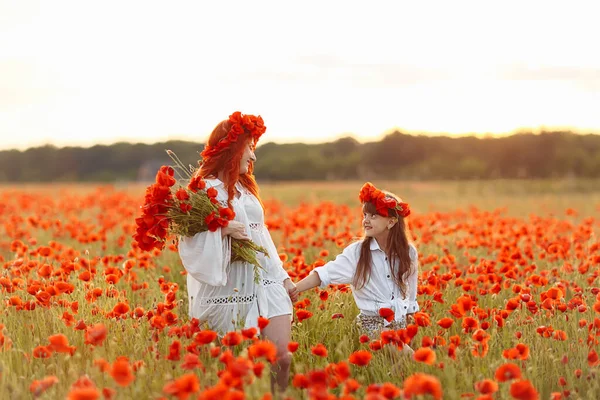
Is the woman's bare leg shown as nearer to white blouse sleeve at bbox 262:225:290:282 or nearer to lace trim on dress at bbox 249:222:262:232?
white blouse sleeve at bbox 262:225:290:282

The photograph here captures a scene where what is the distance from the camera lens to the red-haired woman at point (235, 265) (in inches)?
156

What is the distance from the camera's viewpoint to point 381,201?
4379 mm

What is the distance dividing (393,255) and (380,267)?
0.40 ft

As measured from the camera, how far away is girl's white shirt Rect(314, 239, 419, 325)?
176 inches

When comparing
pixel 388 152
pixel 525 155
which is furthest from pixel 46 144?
pixel 525 155

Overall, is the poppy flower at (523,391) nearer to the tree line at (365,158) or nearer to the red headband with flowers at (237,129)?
the red headband with flowers at (237,129)

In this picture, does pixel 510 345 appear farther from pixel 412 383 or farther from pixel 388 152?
pixel 388 152

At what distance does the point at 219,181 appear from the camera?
4.16 metres

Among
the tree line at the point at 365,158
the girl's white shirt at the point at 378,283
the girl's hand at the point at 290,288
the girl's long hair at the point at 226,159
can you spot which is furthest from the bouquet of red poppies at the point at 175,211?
the tree line at the point at 365,158

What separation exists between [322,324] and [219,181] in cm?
124

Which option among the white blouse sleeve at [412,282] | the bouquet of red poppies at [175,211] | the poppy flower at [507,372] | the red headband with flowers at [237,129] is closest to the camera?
the poppy flower at [507,372]

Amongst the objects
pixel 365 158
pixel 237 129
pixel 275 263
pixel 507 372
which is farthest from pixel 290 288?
pixel 365 158

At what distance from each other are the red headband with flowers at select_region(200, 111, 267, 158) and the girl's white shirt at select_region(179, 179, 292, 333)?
199 millimetres

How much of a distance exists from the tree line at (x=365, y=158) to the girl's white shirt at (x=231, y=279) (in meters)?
37.2
